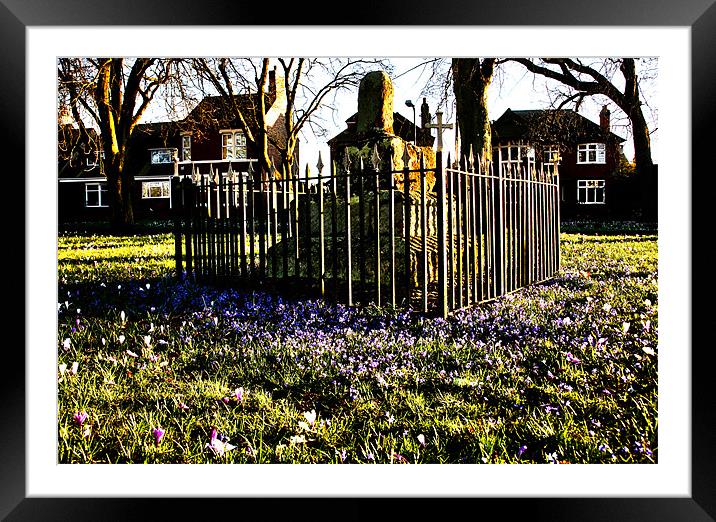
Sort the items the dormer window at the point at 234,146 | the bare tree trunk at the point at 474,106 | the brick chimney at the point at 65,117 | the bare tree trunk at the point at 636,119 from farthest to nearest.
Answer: the dormer window at the point at 234,146
the bare tree trunk at the point at 474,106
the brick chimney at the point at 65,117
the bare tree trunk at the point at 636,119

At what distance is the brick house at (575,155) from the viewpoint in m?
6.11

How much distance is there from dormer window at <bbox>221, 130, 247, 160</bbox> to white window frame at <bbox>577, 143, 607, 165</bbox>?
6.40 metres

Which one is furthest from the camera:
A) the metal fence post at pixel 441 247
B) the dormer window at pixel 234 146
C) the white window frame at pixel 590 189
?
the dormer window at pixel 234 146

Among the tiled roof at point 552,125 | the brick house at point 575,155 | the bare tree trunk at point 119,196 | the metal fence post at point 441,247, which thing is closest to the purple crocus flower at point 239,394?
the metal fence post at point 441,247

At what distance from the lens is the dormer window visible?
1116 cm

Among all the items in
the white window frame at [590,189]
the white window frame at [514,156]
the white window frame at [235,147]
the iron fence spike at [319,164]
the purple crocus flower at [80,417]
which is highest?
the white window frame at [235,147]

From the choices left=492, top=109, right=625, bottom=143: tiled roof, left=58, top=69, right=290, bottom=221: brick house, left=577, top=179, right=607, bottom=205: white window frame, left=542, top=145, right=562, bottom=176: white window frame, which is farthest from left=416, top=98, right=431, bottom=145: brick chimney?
left=58, top=69, right=290, bottom=221: brick house

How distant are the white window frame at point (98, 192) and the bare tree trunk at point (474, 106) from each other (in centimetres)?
486

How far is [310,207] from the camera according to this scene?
6.45 m

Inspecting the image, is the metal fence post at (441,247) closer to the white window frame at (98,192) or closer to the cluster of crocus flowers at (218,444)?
the cluster of crocus flowers at (218,444)

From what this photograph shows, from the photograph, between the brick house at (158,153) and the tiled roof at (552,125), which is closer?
the brick house at (158,153)
